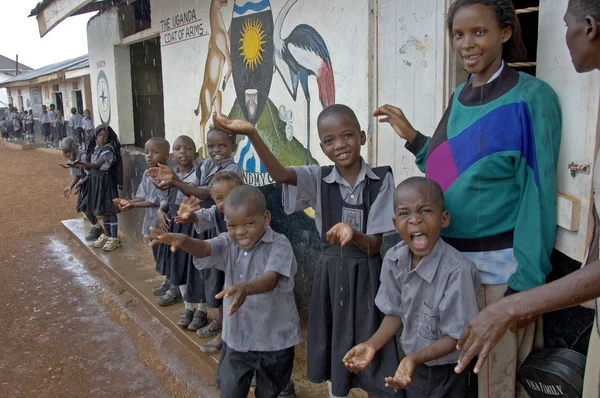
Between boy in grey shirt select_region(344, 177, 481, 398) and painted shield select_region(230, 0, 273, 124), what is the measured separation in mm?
2501

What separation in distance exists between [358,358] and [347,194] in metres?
0.82

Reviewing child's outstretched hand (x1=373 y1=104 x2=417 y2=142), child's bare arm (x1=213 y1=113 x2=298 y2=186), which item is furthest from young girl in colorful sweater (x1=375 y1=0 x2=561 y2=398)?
child's bare arm (x1=213 y1=113 x2=298 y2=186)

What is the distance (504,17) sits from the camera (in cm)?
185

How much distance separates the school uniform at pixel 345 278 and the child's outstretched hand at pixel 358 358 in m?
0.47

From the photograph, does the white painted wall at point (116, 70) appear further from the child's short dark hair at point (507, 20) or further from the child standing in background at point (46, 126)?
the child standing in background at point (46, 126)

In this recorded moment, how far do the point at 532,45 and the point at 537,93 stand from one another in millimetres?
1181

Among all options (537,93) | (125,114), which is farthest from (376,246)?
(125,114)

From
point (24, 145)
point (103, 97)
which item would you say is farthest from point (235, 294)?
point (24, 145)

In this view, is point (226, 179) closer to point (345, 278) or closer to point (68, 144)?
point (345, 278)

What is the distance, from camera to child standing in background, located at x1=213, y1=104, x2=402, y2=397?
228 cm

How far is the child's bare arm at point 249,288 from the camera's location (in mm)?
2111

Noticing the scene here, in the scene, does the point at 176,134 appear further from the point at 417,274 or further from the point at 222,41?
the point at 417,274

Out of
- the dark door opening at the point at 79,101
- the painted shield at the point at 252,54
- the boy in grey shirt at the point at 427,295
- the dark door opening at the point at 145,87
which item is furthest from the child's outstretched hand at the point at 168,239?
the dark door opening at the point at 79,101

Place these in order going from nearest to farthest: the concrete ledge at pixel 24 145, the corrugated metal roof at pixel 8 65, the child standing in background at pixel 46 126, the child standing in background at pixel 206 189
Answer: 1. the child standing in background at pixel 206 189
2. the concrete ledge at pixel 24 145
3. the child standing in background at pixel 46 126
4. the corrugated metal roof at pixel 8 65
